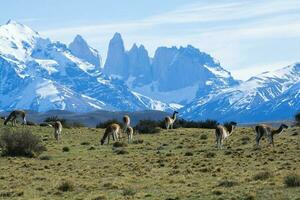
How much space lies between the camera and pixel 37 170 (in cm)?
3575

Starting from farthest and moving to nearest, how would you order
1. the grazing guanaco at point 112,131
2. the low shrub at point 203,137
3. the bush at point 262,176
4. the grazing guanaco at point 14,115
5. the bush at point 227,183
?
the grazing guanaco at point 14,115, the low shrub at point 203,137, the grazing guanaco at point 112,131, the bush at point 262,176, the bush at point 227,183

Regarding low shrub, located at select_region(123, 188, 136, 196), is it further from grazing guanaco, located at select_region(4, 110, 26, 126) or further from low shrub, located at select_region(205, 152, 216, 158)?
grazing guanaco, located at select_region(4, 110, 26, 126)

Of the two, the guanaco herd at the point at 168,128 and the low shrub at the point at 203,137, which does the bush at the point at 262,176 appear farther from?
the low shrub at the point at 203,137

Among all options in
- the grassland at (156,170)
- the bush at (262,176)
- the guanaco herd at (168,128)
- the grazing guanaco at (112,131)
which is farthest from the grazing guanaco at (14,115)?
the bush at (262,176)

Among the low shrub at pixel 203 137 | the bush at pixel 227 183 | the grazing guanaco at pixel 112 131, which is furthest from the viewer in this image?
the low shrub at pixel 203 137

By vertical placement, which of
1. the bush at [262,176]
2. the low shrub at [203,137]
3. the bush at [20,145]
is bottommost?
the bush at [262,176]

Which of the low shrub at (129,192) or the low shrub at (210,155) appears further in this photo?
the low shrub at (210,155)

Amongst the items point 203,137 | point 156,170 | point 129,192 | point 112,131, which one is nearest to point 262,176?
point 129,192

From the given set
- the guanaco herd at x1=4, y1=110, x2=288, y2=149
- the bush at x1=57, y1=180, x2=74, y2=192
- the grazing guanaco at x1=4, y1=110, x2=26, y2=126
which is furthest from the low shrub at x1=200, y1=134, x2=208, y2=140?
the bush at x1=57, y1=180, x2=74, y2=192

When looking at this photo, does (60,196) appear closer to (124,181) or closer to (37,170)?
(124,181)

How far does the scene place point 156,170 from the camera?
34625 millimetres

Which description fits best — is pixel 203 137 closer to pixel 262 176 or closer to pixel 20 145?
pixel 20 145

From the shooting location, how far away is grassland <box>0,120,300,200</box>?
26.6 m

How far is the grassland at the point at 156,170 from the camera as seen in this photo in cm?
2658
